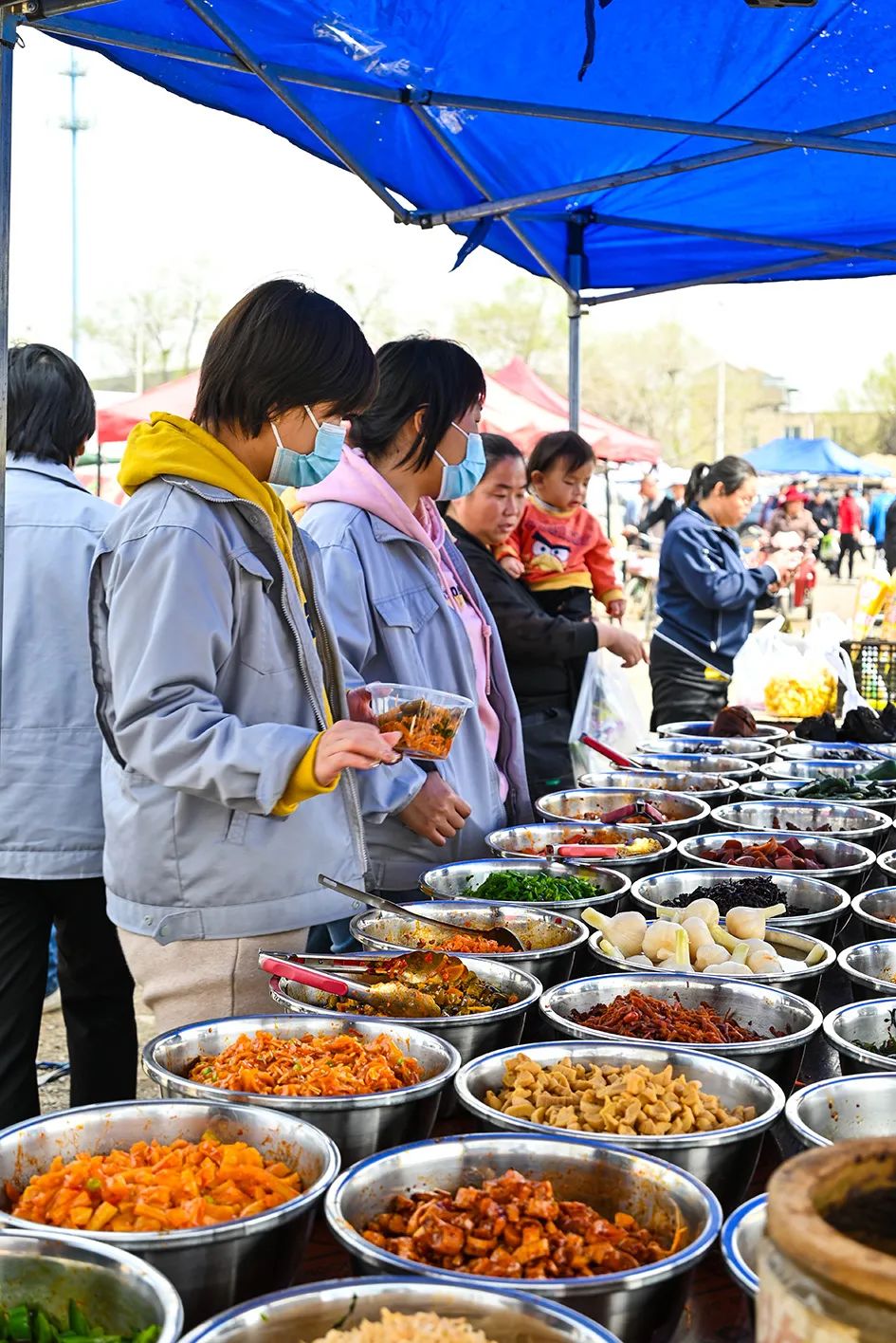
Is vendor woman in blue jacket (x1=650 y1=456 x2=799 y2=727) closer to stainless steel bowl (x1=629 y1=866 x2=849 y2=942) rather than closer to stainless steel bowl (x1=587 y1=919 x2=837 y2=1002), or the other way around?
stainless steel bowl (x1=629 y1=866 x2=849 y2=942)

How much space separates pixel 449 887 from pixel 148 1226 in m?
1.44

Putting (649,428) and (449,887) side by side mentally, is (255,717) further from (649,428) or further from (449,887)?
(649,428)

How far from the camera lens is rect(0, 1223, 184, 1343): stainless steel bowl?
1215 mm

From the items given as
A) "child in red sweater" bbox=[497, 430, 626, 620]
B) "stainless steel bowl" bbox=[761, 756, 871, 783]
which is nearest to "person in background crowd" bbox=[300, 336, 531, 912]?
"stainless steel bowl" bbox=[761, 756, 871, 783]

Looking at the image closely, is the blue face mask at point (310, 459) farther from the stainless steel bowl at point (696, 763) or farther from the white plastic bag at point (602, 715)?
the white plastic bag at point (602, 715)

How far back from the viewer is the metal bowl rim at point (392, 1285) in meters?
1.15

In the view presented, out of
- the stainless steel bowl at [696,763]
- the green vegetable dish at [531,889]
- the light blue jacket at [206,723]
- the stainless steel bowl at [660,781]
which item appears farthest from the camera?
the stainless steel bowl at [696,763]

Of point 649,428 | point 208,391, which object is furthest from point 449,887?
point 649,428

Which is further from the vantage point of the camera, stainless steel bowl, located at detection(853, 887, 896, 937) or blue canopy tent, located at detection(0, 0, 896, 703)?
blue canopy tent, located at detection(0, 0, 896, 703)

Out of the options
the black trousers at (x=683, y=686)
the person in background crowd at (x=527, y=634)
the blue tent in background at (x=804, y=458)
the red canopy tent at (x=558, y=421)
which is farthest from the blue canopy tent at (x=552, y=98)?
the blue tent in background at (x=804, y=458)

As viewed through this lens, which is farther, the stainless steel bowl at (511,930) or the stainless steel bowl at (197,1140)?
the stainless steel bowl at (511,930)

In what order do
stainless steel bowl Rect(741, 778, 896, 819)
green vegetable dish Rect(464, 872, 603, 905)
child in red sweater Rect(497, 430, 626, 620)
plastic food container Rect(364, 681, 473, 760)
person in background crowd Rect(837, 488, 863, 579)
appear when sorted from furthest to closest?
1. person in background crowd Rect(837, 488, 863, 579)
2. child in red sweater Rect(497, 430, 626, 620)
3. stainless steel bowl Rect(741, 778, 896, 819)
4. green vegetable dish Rect(464, 872, 603, 905)
5. plastic food container Rect(364, 681, 473, 760)

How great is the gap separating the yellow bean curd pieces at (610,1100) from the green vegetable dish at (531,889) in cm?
82

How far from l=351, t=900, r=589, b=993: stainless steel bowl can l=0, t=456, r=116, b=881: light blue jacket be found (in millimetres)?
997
